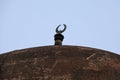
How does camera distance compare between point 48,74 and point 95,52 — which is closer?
point 48,74

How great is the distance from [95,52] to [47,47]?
2.00 metres

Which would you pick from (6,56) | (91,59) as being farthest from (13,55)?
(91,59)

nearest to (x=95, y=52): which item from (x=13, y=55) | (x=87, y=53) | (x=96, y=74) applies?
(x=87, y=53)

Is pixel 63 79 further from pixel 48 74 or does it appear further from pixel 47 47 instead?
pixel 47 47

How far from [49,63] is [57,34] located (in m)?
2.43

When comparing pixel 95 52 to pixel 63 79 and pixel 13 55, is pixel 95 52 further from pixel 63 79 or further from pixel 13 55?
pixel 13 55

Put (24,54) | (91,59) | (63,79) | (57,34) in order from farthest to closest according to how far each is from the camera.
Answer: (57,34), (24,54), (91,59), (63,79)

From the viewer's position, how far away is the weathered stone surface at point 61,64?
12.2m

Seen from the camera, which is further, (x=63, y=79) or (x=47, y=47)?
(x=47, y=47)

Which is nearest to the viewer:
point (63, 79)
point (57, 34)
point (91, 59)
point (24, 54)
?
point (63, 79)

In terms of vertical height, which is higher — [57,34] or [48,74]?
[57,34]

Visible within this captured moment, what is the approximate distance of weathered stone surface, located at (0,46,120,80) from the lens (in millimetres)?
12188

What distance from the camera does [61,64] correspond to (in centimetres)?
1255

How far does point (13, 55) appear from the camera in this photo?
1384cm
